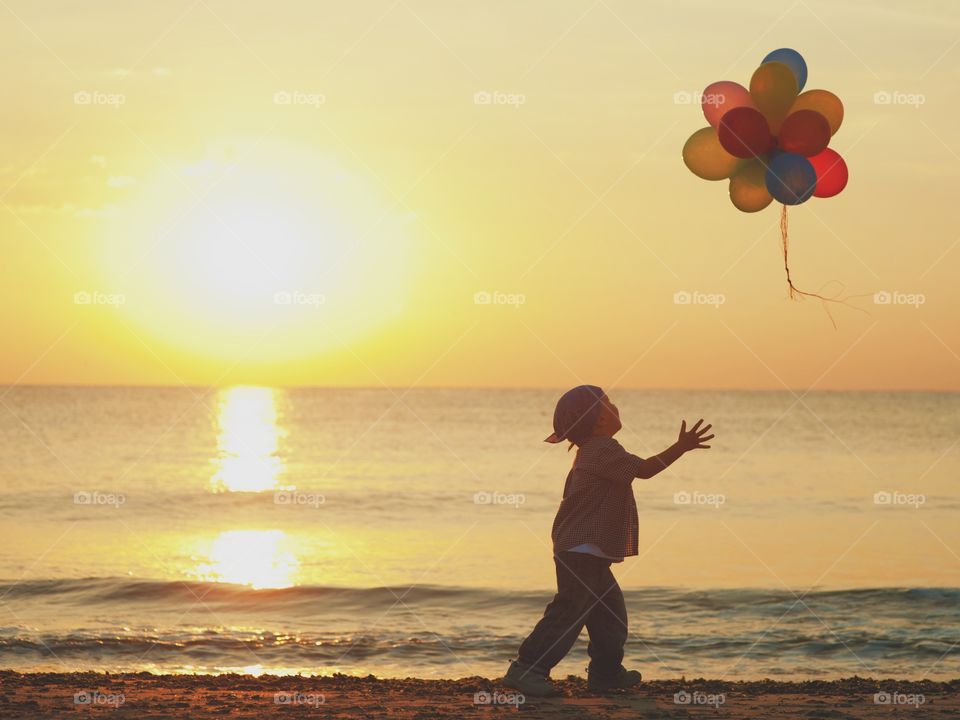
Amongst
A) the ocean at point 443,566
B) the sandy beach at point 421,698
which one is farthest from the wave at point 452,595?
the sandy beach at point 421,698

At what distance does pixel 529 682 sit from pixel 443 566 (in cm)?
774

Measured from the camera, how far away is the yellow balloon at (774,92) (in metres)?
7.24

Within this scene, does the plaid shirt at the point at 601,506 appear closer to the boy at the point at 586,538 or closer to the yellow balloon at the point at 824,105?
the boy at the point at 586,538

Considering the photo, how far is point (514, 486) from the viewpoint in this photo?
88.5 ft

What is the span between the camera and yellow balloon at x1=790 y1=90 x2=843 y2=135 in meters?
7.32

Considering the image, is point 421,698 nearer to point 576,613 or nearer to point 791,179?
point 576,613

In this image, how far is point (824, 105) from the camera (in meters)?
7.32

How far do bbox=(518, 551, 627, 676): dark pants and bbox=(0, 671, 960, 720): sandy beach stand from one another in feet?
0.97

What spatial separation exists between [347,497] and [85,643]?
14351 mm

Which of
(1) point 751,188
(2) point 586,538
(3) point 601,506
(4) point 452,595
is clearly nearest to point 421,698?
(2) point 586,538

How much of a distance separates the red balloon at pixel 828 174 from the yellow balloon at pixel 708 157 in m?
0.53

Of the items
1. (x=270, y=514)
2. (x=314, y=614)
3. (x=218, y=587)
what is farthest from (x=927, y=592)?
(x=270, y=514)

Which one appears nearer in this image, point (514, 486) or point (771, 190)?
point (771, 190)

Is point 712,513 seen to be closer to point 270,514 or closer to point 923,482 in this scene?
point 270,514
